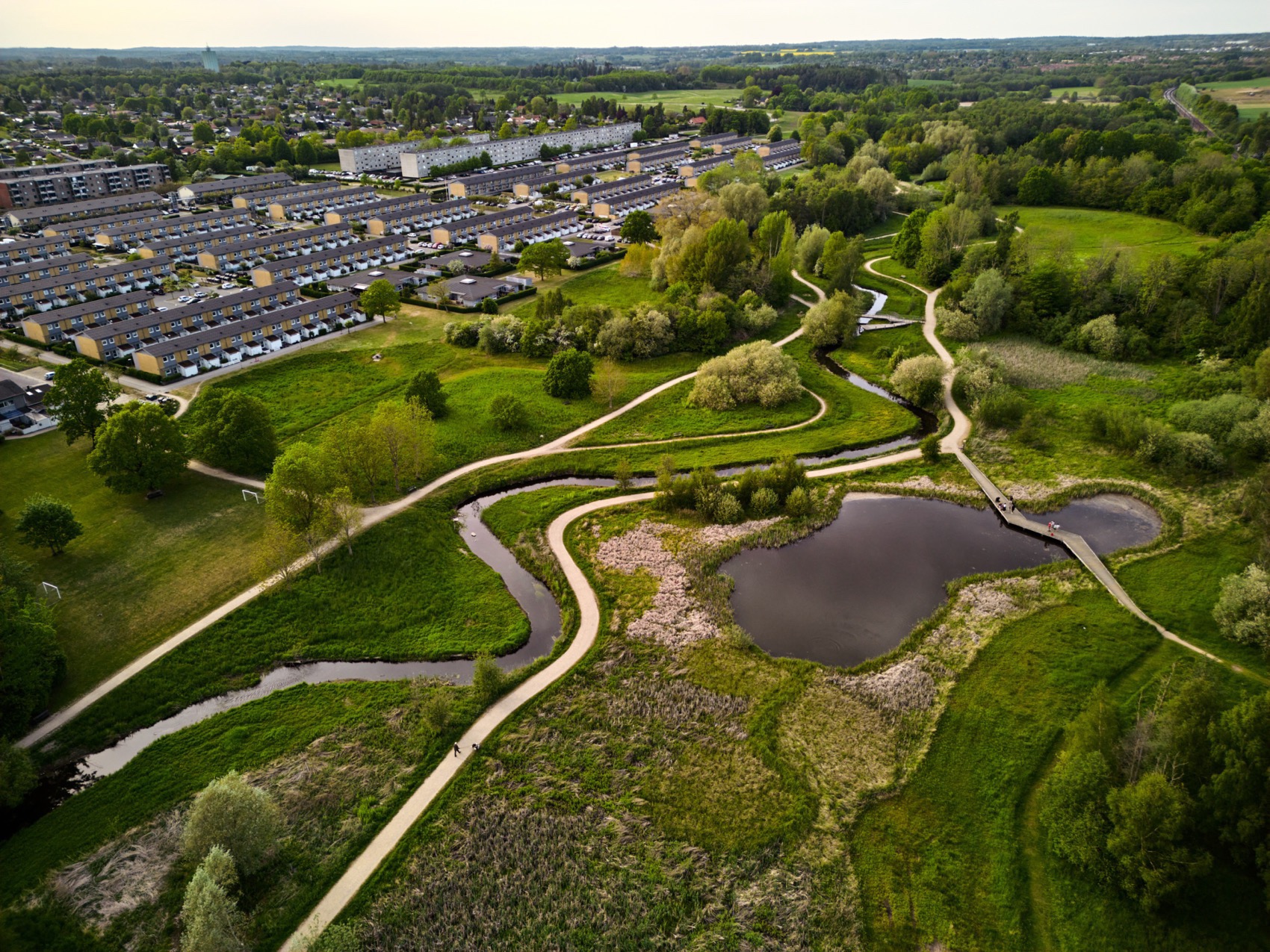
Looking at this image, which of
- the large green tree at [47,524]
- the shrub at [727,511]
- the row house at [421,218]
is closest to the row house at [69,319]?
the large green tree at [47,524]

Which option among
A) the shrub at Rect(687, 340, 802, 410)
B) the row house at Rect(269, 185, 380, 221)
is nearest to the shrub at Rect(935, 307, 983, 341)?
the shrub at Rect(687, 340, 802, 410)

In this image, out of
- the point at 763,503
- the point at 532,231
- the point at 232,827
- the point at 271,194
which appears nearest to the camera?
the point at 232,827

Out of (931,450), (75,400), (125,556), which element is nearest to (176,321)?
(75,400)

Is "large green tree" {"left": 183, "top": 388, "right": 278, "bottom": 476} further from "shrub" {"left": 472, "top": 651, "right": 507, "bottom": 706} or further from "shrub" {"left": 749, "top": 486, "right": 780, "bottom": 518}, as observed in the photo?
"shrub" {"left": 749, "top": 486, "right": 780, "bottom": 518}

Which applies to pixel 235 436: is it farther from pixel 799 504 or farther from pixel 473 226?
pixel 473 226

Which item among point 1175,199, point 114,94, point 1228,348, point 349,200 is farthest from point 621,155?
point 114,94

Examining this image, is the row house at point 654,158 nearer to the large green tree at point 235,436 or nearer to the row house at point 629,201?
the row house at point 629,201
